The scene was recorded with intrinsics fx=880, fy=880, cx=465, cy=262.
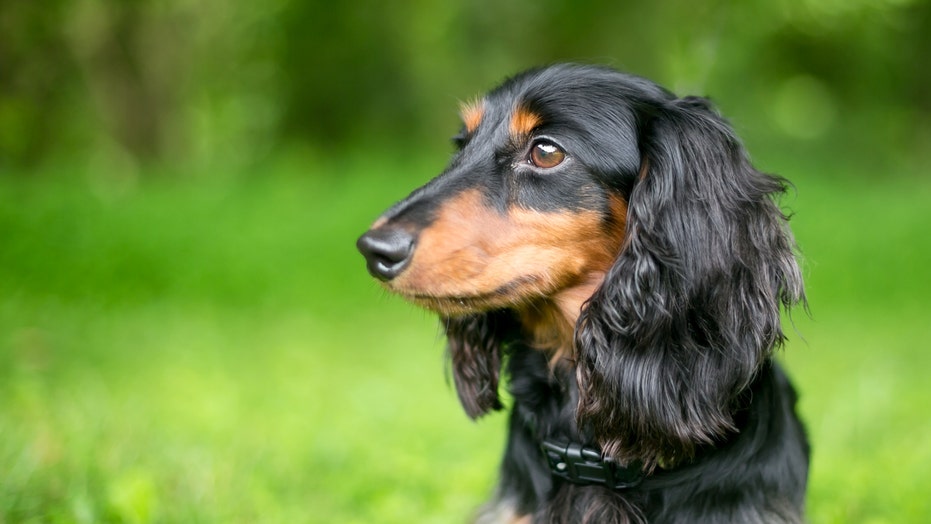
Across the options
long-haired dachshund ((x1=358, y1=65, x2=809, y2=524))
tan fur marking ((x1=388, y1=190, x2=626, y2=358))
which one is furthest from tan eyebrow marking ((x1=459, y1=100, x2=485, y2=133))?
tan fur marking ((x1=388, y1=190, x2=626, y2=358))

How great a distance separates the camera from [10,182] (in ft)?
27.9

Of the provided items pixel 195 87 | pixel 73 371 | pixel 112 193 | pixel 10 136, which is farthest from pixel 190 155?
pixel 73 371

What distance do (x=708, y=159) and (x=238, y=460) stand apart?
7.74 ft

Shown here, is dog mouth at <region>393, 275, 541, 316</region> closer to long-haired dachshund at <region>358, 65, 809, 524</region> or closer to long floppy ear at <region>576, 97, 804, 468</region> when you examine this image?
long-haired dachshund at <region>358, 65, 809, 524</region>

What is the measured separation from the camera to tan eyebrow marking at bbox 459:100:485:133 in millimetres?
3014

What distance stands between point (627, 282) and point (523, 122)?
63 cm

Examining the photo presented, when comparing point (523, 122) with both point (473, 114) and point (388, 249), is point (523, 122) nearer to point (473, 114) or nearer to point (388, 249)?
point (473, 114)

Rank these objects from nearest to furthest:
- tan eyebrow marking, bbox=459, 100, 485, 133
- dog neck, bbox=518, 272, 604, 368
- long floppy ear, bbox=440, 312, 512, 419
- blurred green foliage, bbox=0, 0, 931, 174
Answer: dog neck, bbox=518, 272, 604, 368
tan eyebrow marking, bbox=459, 100, 485, 133
long floppy ear, bbox=440, 312, 512, 419
blurred green foliage, bbox=0, 0, 931, 174

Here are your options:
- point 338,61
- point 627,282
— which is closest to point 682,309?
point 627,282

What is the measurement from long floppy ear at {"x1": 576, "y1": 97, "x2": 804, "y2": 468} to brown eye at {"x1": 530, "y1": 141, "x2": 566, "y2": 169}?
0.84 ft

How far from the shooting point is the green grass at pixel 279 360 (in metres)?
3.55

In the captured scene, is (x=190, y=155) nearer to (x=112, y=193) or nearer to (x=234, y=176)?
(x=234, y=176)

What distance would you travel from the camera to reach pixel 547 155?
276 centimetres

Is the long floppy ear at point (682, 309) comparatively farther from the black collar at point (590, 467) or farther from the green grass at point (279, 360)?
the green grass at point (279, 360)
